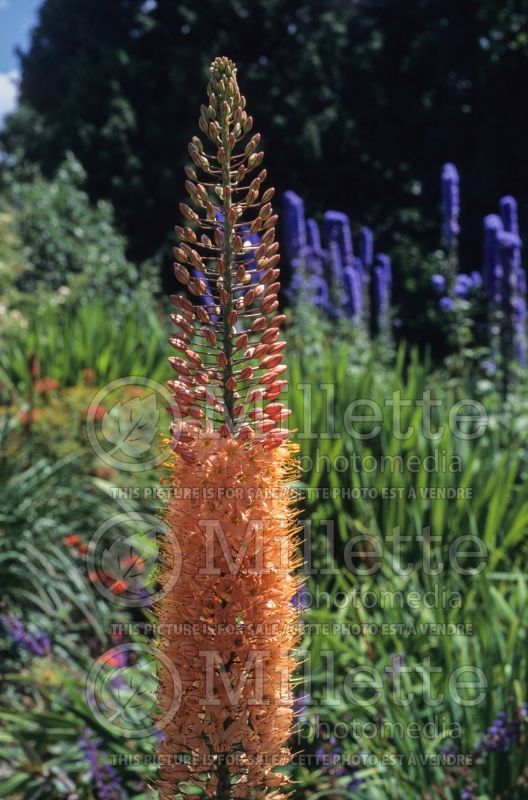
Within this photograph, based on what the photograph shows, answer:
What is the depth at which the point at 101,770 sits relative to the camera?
3.03 metres

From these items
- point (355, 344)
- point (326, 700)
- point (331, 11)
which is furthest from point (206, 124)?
point (331, 11)

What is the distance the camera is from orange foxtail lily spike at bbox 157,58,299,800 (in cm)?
155

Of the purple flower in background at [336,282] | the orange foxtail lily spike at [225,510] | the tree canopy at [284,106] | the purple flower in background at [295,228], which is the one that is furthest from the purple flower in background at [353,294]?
the tree canopy at [284,106]

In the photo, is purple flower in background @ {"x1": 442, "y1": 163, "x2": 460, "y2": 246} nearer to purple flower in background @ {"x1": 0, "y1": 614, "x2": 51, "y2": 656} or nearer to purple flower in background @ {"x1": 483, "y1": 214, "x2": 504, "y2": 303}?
purple flower in background @ {"x1": 483, "y1": 214, "x2": 504, "y2": 303}

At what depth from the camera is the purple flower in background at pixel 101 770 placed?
292cm

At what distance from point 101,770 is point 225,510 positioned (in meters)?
1.91

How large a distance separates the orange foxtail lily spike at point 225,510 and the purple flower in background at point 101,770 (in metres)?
1.43

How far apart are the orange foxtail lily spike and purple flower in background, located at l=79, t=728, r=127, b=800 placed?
1.43m

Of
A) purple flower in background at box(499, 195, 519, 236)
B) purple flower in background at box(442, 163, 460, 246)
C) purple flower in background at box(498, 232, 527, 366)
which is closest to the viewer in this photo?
purple flower in background at box(498, 232, 527, 366)

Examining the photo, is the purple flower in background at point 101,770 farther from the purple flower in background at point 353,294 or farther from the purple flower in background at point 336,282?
the purple flower in background at point 336,282

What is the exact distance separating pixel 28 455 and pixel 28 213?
8.15 metres

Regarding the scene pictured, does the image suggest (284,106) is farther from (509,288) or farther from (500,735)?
(500,735)

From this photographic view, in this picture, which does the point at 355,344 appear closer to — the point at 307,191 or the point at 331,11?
the point at 307,191

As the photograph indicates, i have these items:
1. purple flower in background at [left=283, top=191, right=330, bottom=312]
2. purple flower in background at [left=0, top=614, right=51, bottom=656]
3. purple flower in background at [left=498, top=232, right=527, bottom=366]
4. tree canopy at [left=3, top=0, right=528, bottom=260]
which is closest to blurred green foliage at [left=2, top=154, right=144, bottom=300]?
purple flower in background at [left=283, top=191, right=330, bottom=312]
